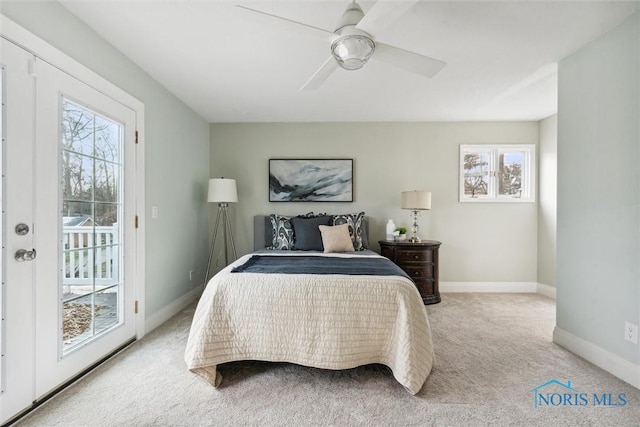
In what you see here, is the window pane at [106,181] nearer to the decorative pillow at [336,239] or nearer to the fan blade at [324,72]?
the fan blade at [324,72]

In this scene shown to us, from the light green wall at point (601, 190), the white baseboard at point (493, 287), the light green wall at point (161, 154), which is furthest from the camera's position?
the white baseboard at point (493, 287)

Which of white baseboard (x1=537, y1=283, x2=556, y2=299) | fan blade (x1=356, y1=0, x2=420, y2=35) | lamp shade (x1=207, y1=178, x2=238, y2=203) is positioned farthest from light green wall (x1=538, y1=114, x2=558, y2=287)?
lamp shade (x1=207, y1=178, x2=238, y2=203)

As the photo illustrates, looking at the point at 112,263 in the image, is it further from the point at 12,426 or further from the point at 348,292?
the point at 348,292

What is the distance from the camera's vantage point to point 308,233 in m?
3.48

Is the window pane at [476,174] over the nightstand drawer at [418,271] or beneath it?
over

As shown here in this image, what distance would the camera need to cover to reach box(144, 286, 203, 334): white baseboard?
2.67 metres

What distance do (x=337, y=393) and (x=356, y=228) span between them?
2087mm

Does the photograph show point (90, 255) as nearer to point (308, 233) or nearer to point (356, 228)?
point (308, 233)

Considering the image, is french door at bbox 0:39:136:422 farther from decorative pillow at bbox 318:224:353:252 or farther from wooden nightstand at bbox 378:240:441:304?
wooden nightstand at bbox 378:240:441:304

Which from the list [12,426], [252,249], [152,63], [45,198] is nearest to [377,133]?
[252,249]

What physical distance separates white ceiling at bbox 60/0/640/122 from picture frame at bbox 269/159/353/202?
0.74m

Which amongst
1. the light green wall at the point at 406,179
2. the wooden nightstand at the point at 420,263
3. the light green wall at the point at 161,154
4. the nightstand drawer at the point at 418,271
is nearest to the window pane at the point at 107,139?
the light green wall at the point at 161,154

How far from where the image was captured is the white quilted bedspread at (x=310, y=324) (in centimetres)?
183

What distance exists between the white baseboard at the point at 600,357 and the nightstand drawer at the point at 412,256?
1357 mm
